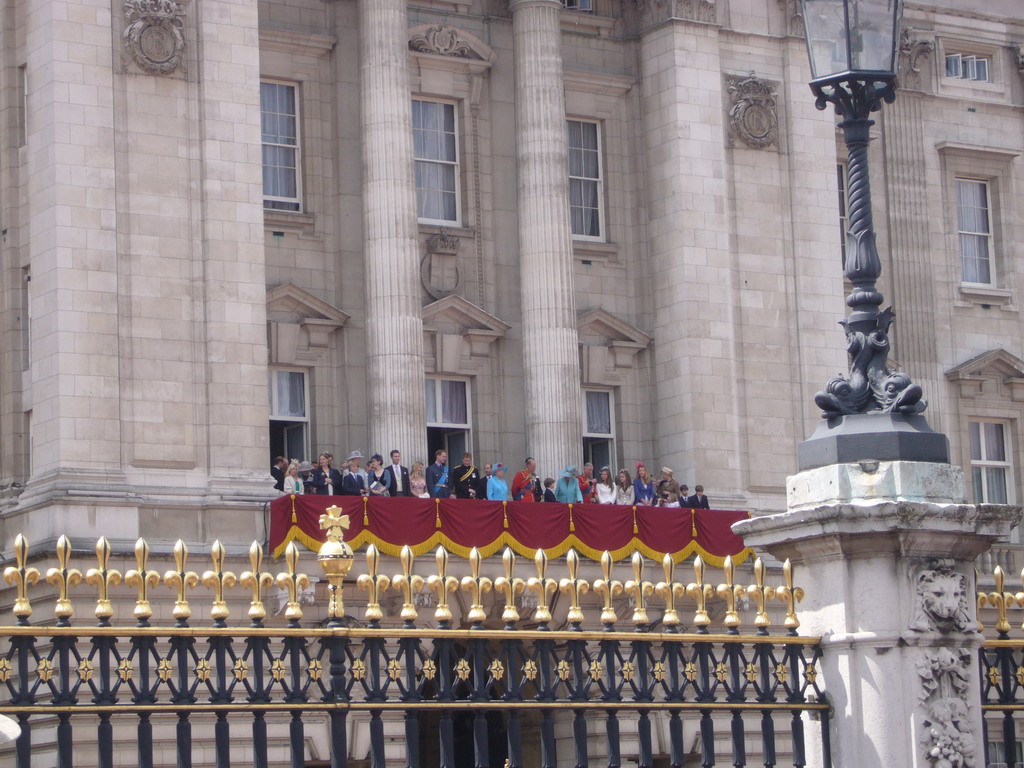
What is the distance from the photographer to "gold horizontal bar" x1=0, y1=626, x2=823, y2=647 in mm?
12320

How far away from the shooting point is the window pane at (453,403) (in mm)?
42338

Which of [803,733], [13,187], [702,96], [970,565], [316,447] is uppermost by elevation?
[702,96]

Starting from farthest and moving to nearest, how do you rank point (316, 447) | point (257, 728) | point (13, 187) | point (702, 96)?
point (702, 96) → point (316, 447) → point (13, 187) → point (257, 728)

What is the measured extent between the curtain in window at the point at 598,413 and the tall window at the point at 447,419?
9.47ft

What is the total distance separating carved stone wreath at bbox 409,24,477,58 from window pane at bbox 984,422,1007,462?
49.2 feet

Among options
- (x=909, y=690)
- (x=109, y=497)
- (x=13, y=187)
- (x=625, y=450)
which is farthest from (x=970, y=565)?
(x=625, y=450)

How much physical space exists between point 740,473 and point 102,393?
1337 cm

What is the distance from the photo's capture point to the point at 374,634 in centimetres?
1322

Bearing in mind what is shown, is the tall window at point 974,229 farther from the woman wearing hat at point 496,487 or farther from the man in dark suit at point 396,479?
the man in dark suit at point 396,479

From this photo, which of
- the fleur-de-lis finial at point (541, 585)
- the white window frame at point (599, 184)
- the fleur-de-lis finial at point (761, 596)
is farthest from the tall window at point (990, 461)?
the fleur-de-lis finial at point (541, 585)

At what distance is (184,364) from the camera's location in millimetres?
36406

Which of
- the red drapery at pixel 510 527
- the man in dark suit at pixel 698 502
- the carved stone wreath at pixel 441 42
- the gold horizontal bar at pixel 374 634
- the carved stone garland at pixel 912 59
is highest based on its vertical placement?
Answer: the carved stone garland at pixel 912 59

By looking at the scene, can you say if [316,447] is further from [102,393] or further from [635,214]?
[635,214]

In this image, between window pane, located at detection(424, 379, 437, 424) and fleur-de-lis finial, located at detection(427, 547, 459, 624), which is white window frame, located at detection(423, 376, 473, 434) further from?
fleur-de-lis finial, located at detection(427, 547, 459, 624)
